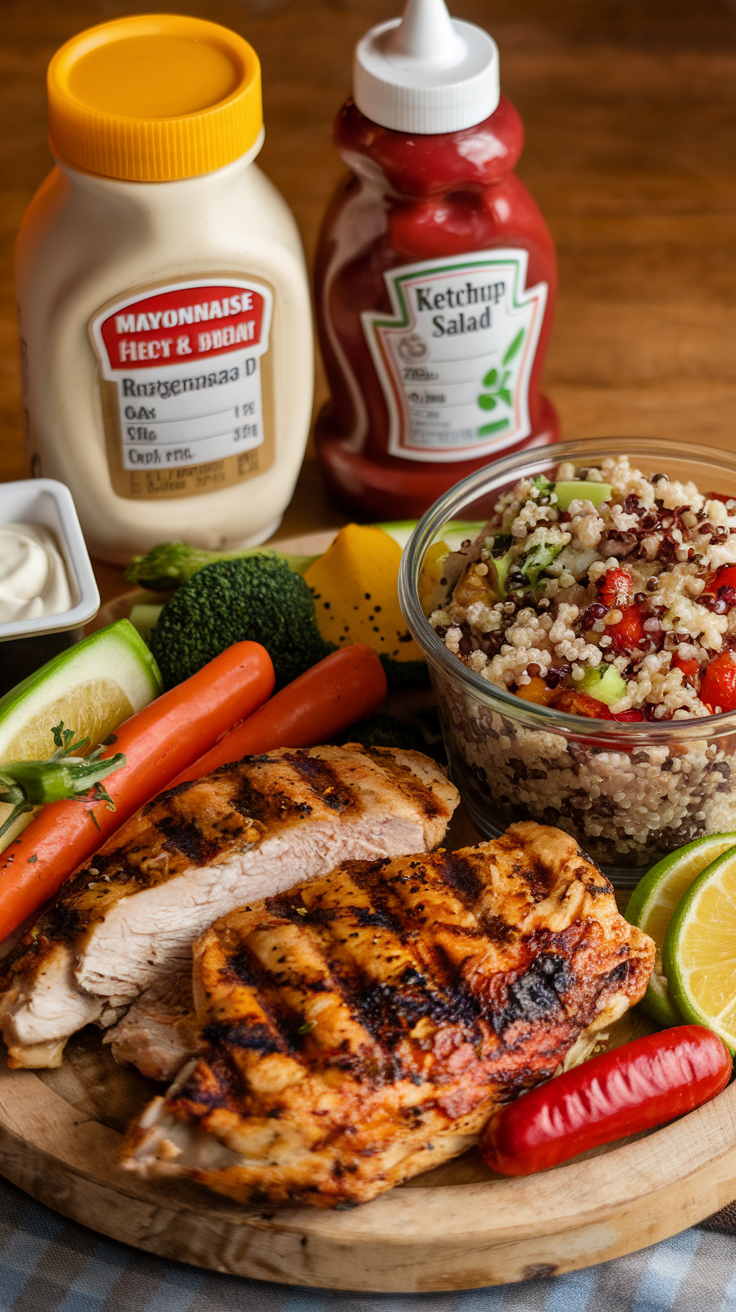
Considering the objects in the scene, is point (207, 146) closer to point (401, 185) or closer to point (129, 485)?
point (401, 185)

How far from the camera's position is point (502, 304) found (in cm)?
335

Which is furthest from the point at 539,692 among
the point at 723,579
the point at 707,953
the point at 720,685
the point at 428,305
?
the point at 428,305

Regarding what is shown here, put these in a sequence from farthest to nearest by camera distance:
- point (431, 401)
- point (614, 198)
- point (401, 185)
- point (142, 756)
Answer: point (614, 198) < point (431, 401) < point (401, 185) < point (142, 756)

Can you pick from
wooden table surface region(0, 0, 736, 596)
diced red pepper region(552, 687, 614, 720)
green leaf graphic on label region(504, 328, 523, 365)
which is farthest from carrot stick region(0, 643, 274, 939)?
green leaf graphic on label region(504, 328, 523, 365)

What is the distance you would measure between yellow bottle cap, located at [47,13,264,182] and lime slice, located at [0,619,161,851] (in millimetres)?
1025

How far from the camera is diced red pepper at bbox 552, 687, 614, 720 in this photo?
8.13 feet

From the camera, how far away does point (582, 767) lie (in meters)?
2.53

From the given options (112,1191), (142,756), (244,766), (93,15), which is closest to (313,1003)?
(112,1191)

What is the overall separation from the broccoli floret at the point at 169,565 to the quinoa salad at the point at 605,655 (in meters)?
0.76

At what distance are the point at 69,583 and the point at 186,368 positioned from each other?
619mm

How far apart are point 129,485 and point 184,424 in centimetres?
23

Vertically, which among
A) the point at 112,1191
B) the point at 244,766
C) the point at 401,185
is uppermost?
the point at 401,185

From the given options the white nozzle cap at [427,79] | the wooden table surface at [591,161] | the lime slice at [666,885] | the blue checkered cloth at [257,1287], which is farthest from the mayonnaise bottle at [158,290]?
the blue checkered cloth at [257,1287]

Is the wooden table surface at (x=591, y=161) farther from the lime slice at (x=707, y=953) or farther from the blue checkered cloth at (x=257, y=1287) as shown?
the blue checkered cloth at (x=257, y=1287)
